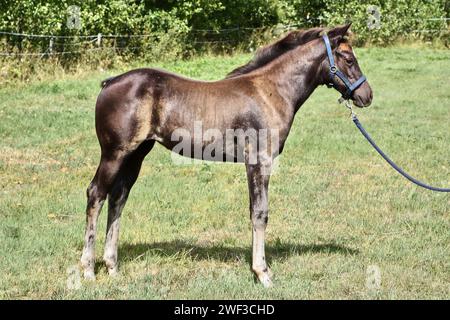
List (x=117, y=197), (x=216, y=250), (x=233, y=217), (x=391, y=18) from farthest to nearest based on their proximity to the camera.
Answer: (x=391, y=18) < (x=233, y=217) < (x=216, y=250) < (x=117, y=197)

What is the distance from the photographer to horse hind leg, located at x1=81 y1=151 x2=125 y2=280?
620 centimetres

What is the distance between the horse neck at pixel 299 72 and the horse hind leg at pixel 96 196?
1.76 meters

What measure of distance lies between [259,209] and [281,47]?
67.3 inches

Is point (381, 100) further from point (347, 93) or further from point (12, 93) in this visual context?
point (347, 93)

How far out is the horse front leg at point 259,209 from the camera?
6.18 m

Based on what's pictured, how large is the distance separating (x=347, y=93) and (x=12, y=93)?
40.8 ft

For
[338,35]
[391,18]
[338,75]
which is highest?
[338,35]

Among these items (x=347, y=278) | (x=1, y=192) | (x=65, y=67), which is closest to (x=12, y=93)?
(x=65, y=67)

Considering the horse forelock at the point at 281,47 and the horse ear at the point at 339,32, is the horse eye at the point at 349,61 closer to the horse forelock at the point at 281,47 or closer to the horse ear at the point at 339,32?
the horse ear at the point at 339,32

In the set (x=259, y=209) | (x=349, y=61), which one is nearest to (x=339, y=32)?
(x=349, y=61)

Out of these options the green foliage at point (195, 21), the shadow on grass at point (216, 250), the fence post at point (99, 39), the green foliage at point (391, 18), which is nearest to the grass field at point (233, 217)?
the shadow on grass at point (216, 250)

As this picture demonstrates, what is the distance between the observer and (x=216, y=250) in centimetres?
732

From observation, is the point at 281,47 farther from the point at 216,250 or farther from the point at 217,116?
the point at 216,250

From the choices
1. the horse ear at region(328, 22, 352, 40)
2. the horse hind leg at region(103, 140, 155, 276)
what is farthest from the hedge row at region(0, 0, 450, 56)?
the horse ear at region(328, 22, 352, 40)
